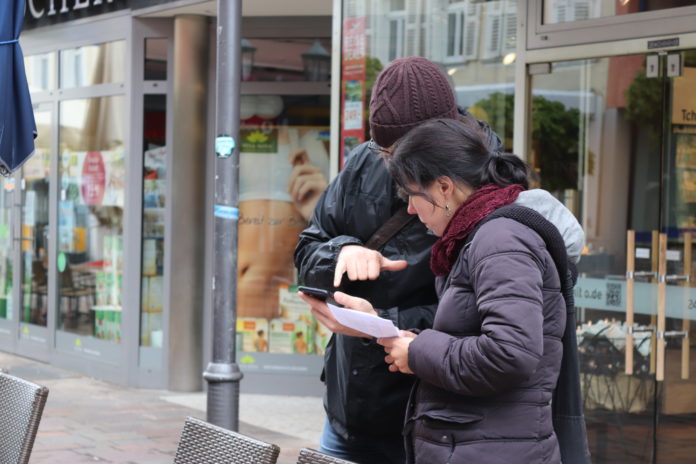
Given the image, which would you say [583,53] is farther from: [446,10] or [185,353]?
[185,353]

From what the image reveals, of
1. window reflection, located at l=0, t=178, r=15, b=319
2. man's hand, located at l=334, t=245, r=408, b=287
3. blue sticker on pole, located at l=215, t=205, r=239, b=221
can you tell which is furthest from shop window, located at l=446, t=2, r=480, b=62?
window reflection, located at l=0, t=178, r=15, b=319

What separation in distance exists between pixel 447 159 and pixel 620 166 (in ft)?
12.0

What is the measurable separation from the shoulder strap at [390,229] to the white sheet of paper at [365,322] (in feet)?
1.30

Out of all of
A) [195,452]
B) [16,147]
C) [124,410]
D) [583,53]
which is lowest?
[124,410]

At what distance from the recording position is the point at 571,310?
2457 mm

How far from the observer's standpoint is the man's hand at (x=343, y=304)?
259 cm

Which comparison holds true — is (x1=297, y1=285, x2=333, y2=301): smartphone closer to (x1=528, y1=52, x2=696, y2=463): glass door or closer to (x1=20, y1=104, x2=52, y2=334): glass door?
(x1=528, y1=52, x2=696, y2=463): glass door

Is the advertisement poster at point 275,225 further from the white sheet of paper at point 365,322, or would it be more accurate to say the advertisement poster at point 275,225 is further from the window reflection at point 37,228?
the white sheet of paper at point 365,322

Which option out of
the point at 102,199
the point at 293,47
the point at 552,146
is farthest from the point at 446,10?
the point at 102,199

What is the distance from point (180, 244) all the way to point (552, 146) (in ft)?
13.2

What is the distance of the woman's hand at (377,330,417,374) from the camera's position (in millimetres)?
2389

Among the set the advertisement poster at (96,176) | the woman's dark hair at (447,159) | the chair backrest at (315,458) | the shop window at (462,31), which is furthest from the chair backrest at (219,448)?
the advertisement poster at (96,176)

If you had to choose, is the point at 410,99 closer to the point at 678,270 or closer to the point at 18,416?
the point at 18,416

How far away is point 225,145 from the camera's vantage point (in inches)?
215
